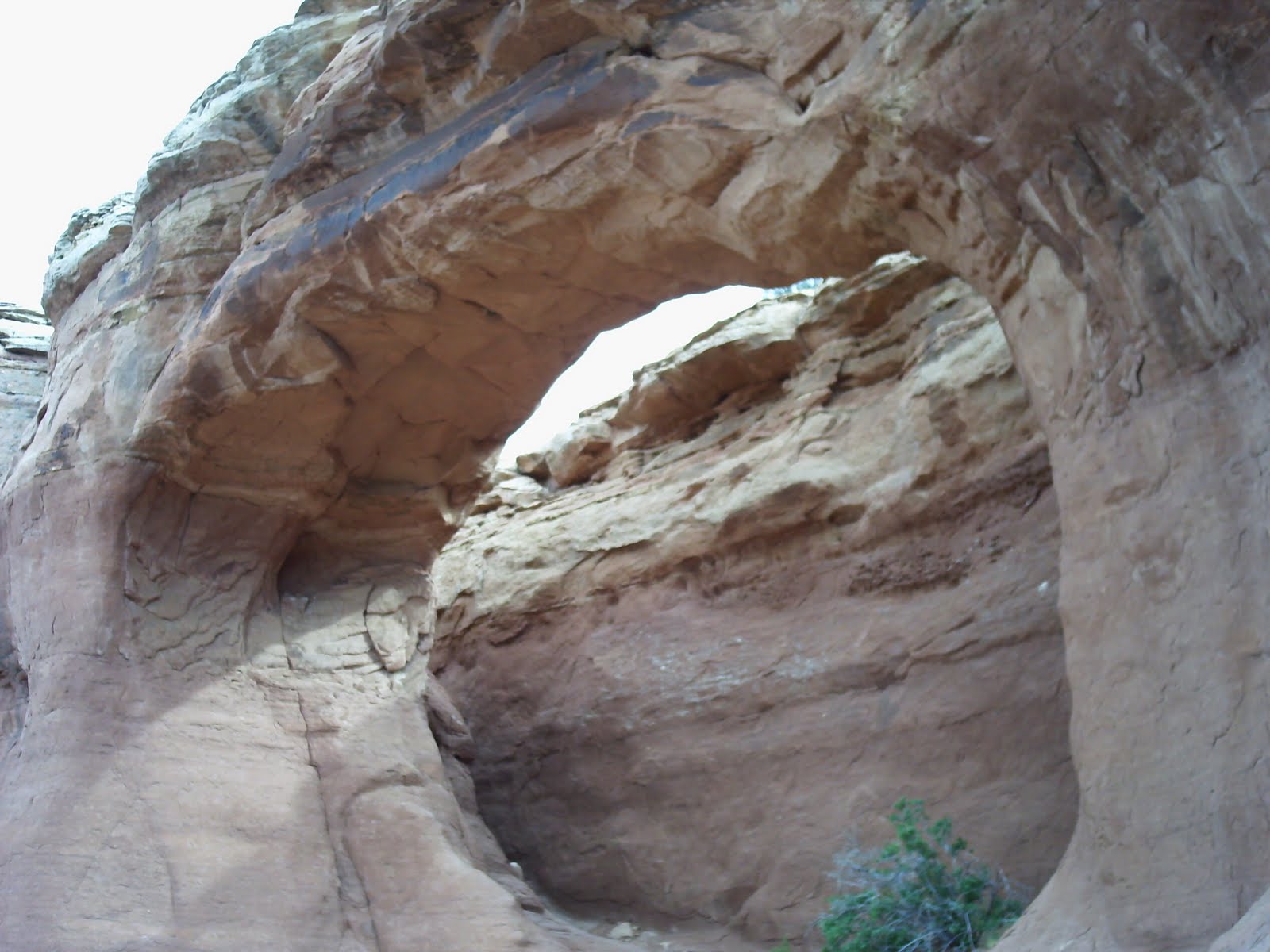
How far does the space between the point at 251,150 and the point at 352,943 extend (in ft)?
14.7

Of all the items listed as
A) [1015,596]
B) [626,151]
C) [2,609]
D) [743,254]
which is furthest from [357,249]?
[1015,596]

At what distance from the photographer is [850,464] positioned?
7648mm

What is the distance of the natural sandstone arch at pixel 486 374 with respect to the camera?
3.82m

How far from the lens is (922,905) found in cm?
516

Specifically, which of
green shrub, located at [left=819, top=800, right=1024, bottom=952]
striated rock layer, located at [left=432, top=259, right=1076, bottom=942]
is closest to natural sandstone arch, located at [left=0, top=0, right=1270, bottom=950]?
green shrub, located at [left=819, top=800, right=1024, bottom=952]

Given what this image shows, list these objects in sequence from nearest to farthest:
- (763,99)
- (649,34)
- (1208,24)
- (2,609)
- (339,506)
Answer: (1208,24)
(763,99)
(649,34)
(2,609)
(339,506)

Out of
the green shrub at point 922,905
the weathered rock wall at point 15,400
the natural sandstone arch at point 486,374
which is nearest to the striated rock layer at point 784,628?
the green shrub at point 922,905

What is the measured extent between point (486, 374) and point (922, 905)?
140 inches

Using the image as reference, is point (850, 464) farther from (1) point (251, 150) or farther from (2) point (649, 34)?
(1) point (251, 150)

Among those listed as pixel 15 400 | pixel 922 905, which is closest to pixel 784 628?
pixel 922 905

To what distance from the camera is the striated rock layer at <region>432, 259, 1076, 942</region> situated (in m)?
6.36

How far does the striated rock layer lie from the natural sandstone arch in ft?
4.12

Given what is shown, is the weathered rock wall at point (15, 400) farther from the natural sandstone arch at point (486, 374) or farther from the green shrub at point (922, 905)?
the green shrub at point (922, 905)

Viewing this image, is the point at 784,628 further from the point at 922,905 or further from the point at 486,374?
the point at 922,905
